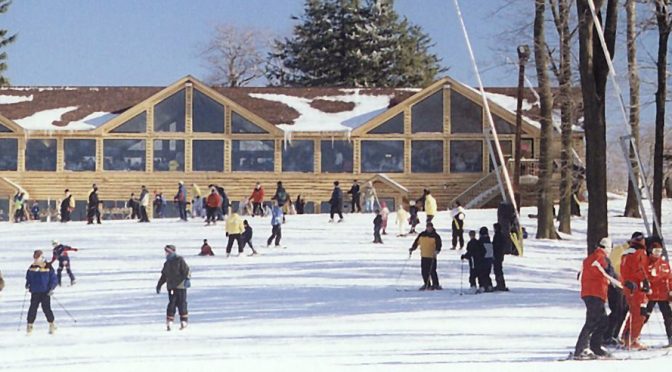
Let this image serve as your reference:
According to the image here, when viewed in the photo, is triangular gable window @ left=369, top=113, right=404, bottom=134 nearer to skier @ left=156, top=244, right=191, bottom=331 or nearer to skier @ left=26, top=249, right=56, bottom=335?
skier @ left=156, top=244, right=191, bottom=331

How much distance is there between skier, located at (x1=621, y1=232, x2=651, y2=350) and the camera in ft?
51.3

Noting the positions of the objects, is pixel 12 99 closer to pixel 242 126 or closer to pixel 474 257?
pixel 242 126

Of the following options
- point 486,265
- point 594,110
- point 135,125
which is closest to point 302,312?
point 486,265

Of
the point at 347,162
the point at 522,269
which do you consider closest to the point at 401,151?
the point at 347,162

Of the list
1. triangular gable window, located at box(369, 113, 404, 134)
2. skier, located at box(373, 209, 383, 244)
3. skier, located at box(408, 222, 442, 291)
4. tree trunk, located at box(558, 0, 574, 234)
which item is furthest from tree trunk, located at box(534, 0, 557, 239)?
triangular gable window, located at box(369, 113, 404, 134)

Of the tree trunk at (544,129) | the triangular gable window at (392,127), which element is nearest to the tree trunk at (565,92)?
the tree trunk at (544,129)

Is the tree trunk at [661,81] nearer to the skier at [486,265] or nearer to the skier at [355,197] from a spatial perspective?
the skier at [486,265]

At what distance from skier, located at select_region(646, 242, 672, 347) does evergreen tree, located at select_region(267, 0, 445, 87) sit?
5673 cm

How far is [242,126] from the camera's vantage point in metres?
54.8

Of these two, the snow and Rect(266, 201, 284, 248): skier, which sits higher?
Rect(266, 201, 284, 248): skier

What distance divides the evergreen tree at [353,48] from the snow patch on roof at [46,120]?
2099cm

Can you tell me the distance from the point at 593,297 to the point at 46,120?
43.4 m

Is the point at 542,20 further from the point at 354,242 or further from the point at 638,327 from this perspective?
the point at 638,327

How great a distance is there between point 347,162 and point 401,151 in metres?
2.39
